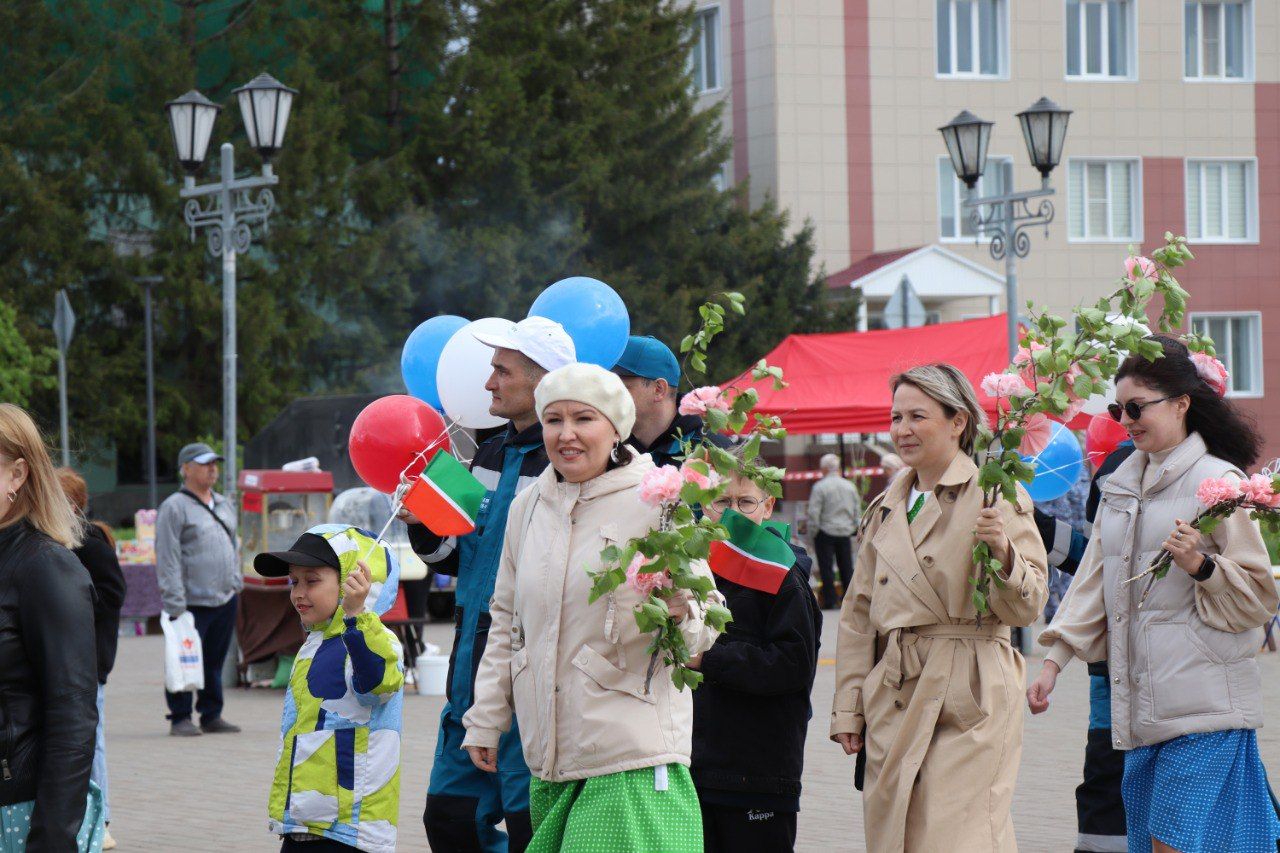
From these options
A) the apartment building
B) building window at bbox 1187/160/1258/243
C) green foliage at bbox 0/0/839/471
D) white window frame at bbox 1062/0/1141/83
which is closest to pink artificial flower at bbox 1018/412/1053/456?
green foliage at bbox 0/0/839/471

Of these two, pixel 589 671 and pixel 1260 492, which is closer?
pixel 589 671

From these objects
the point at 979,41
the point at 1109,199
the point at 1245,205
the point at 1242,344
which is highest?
the point at 979,41

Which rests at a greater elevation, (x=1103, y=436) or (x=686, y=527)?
(x=1103, y=436)

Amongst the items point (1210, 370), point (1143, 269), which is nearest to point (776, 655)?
point (1143, 269)

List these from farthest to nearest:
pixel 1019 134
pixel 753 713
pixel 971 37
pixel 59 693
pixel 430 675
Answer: pixel 971 37
pixel 1019 134
pixel 430 675
pixel 753 713
pixel 59 693

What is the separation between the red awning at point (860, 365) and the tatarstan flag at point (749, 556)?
43.0ft

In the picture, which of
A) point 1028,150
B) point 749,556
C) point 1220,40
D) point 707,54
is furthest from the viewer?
point 1220,40

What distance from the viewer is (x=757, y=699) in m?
5.56

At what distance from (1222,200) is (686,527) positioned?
39.0 metres

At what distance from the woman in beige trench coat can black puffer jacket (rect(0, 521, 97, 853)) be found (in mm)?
2310

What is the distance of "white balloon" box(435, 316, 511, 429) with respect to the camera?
5998mm

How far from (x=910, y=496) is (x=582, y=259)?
1132 inches

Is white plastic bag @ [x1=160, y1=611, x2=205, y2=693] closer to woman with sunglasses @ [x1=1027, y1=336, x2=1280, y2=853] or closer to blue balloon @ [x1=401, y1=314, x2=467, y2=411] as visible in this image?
blue balloon @ [x1=401, y1=314, x2=467, y2=411]

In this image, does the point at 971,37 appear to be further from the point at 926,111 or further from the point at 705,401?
the point at 705,401
